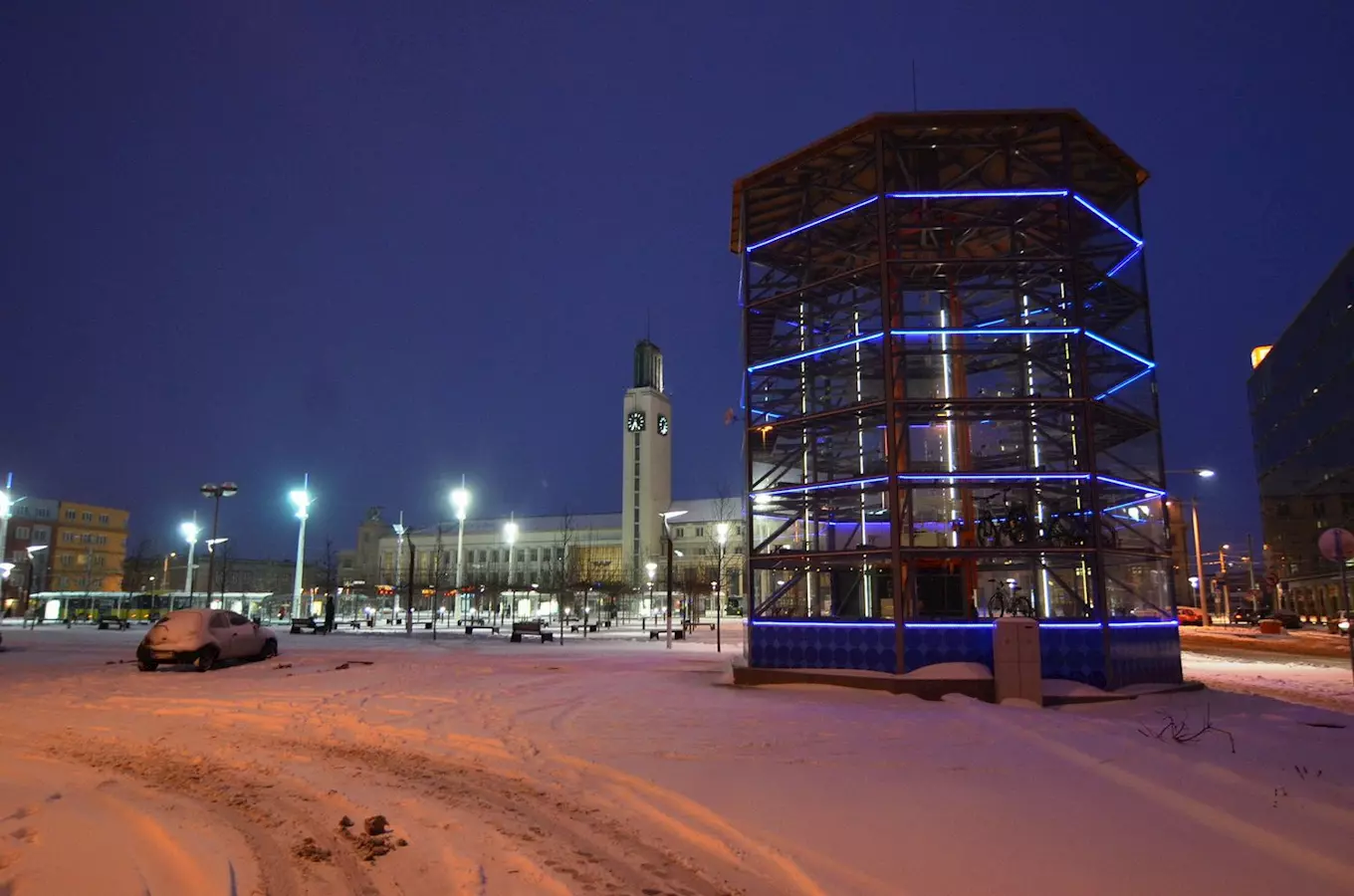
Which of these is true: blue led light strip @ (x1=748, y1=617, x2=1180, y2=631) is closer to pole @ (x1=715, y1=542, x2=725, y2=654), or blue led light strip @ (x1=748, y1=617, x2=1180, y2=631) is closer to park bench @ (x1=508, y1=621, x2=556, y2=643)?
pole @ (x1=715, y1=542, x2=725, y2=654)

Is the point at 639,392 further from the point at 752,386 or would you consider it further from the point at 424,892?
the point at 424,892

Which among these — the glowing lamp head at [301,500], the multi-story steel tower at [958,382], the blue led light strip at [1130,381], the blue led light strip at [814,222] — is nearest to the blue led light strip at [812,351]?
the multi-story steel tower at [958,382]

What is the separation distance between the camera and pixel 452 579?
350 ft

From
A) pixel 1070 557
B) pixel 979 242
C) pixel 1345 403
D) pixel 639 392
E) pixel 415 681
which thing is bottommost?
pixel 415 681

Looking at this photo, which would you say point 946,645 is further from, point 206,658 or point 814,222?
point 206,658

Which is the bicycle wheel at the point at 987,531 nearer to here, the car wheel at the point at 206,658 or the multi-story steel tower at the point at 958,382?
the multi-story steel tower at the point at 958,382

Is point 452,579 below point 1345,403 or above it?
below

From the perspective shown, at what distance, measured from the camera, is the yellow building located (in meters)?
122

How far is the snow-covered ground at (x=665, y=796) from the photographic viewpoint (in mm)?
6418

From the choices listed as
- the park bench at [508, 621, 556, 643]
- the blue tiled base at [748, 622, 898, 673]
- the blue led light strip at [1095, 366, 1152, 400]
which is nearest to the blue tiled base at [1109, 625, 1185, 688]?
the blue tiled base at [748, 622, 898, 673]

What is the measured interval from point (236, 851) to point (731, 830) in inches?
156

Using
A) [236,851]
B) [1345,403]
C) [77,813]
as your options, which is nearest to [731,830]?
[236,851]

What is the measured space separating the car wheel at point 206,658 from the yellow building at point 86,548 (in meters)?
113

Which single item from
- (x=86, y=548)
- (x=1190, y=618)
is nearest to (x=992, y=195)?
(x=1190, y=618)
